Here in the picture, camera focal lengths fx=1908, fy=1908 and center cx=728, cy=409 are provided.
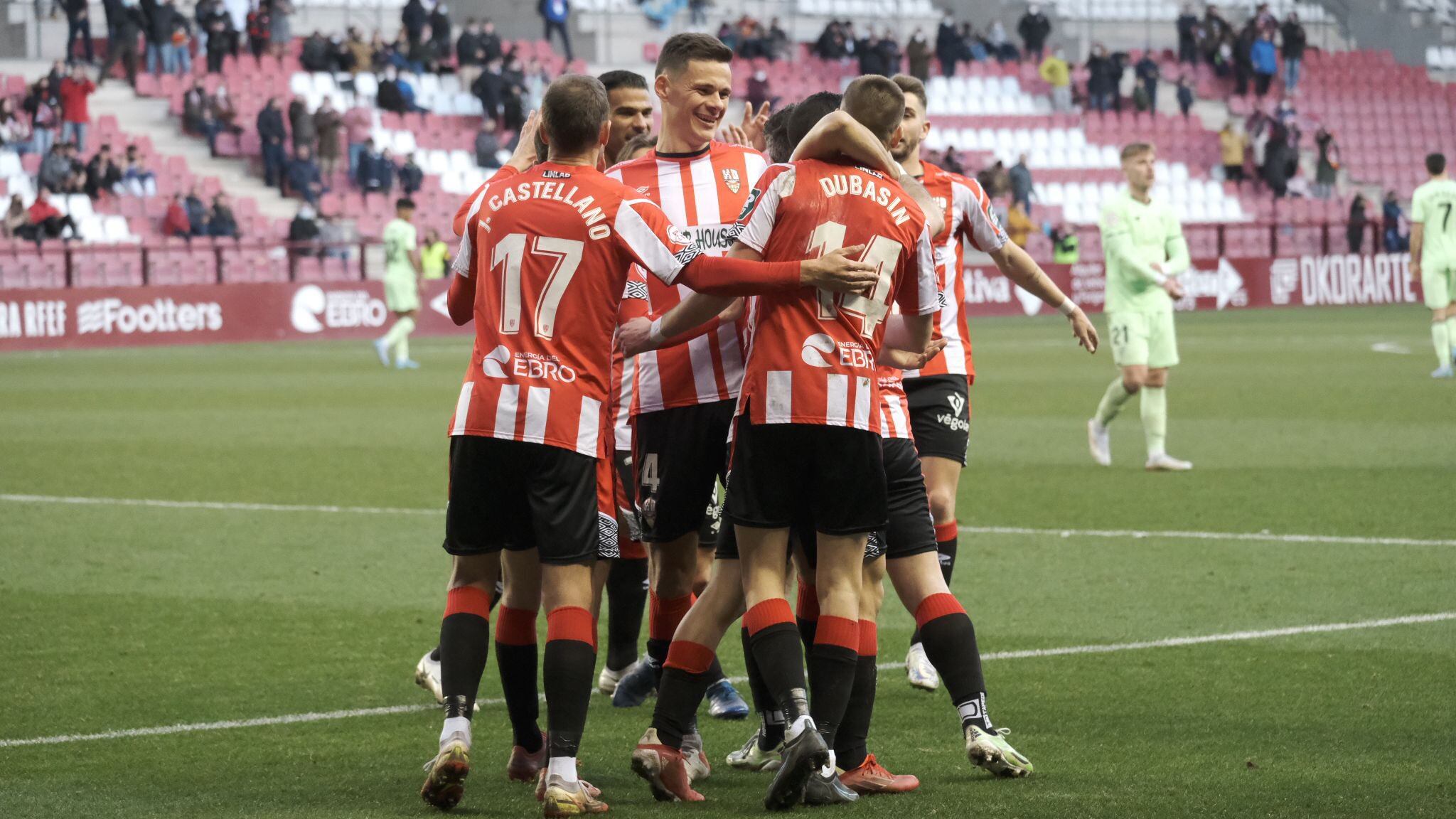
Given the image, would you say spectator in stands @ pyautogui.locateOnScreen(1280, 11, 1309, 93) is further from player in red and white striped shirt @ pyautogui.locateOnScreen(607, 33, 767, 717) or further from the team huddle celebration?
the team huddle celebration

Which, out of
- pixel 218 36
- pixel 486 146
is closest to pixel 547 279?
pixel 486 146

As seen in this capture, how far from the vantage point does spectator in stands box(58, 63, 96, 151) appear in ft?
104

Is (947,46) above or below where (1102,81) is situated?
above

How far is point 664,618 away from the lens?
19.8 ft

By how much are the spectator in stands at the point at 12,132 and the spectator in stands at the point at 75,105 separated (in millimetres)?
595

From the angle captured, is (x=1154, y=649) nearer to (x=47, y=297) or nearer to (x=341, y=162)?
(x=47, y=297)

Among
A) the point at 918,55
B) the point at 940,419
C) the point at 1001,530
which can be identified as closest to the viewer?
the point at 940,419

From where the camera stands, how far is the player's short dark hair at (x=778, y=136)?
5.97 metres

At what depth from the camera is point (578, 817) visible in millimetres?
4812

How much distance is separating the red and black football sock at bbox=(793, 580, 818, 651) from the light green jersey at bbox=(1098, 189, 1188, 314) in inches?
312

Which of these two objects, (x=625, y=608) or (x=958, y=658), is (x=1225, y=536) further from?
(x=958, y=658)

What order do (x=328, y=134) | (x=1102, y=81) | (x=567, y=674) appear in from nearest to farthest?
1. (x=567, y=674)
2. (x=328, y=134)
3. (x=1102, y=81)

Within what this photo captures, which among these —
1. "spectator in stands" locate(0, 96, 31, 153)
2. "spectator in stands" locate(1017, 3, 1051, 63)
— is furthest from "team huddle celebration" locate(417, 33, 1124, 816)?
"spectator in stands" locate(1017, 3, 1051, 63)

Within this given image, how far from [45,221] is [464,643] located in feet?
85.7
